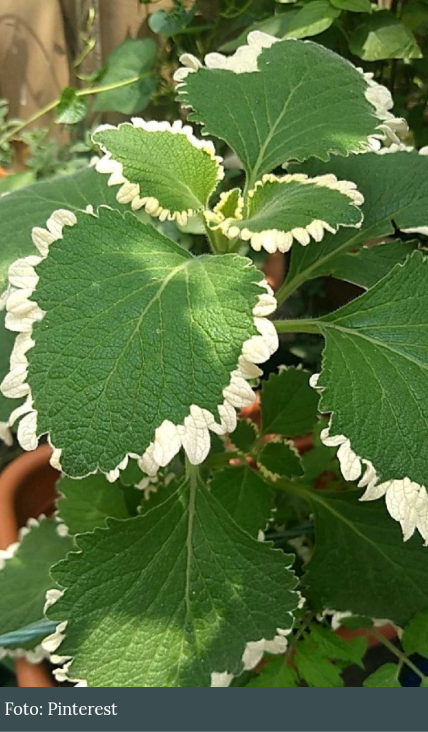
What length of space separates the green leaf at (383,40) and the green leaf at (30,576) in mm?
671

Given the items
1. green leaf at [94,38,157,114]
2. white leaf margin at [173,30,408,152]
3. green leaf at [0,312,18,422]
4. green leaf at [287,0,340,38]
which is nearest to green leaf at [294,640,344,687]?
green leaf at [0,312,18,422]

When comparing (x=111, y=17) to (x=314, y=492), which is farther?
(x=111, y=17)

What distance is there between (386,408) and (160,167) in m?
0.23

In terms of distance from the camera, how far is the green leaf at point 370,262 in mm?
583

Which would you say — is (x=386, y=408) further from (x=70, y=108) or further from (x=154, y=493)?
(x=70, y=108)

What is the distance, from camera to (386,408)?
41 centimetres

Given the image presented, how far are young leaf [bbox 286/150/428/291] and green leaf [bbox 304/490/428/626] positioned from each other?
7.9 inches

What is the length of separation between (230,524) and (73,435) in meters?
0.18

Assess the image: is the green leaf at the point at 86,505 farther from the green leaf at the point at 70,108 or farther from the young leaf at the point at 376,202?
the green leaf at the point at 70,108

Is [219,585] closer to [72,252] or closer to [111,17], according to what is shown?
[72,252]

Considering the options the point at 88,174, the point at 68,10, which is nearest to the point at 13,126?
the point at 68,10

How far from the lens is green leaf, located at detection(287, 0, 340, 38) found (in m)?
0.84

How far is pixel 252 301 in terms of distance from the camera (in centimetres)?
40

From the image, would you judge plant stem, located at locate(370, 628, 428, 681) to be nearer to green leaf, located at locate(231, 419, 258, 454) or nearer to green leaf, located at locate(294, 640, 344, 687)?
green leaf, located at locate(294, 640, 344, 687)
